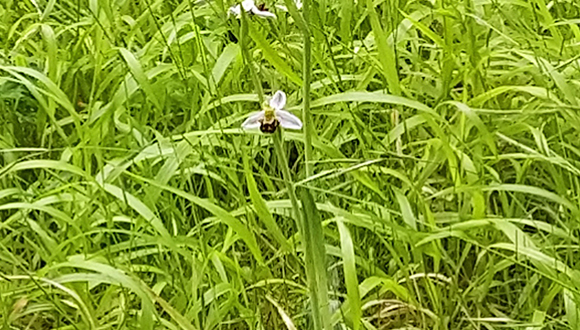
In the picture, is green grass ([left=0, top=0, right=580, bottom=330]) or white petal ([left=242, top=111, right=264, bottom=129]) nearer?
white petal ([left=242, top=111, right=264, bottom=129])

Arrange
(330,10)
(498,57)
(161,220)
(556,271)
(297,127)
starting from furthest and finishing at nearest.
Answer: (330,10)
(498,57)
(161,220)
(556,271)
(297,127)

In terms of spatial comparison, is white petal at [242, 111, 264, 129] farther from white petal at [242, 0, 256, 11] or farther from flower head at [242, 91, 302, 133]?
white petal at [242, 0, 256, 11]

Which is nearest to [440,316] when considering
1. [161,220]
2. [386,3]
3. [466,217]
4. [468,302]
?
[468,302]

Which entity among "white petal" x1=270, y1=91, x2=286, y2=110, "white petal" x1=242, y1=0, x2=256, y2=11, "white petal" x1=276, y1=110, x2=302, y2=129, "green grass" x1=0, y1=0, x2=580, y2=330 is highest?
"white petal" x1=242, y1=0, x2=256, y2=11

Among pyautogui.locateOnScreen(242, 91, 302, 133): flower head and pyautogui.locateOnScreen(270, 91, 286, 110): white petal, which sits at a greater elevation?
pyautogui.locateOnScreen(270, 91, 286, 110): white petal

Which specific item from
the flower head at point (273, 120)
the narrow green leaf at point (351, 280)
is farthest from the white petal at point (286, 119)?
the narrow green leaf at point (351, 280)

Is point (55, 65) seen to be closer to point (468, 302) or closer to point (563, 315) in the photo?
point (468, 302)

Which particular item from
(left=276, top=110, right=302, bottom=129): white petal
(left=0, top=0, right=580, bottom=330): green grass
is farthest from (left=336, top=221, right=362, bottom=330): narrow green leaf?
(left=276, top=110, right=302, bottom=129): white petal
